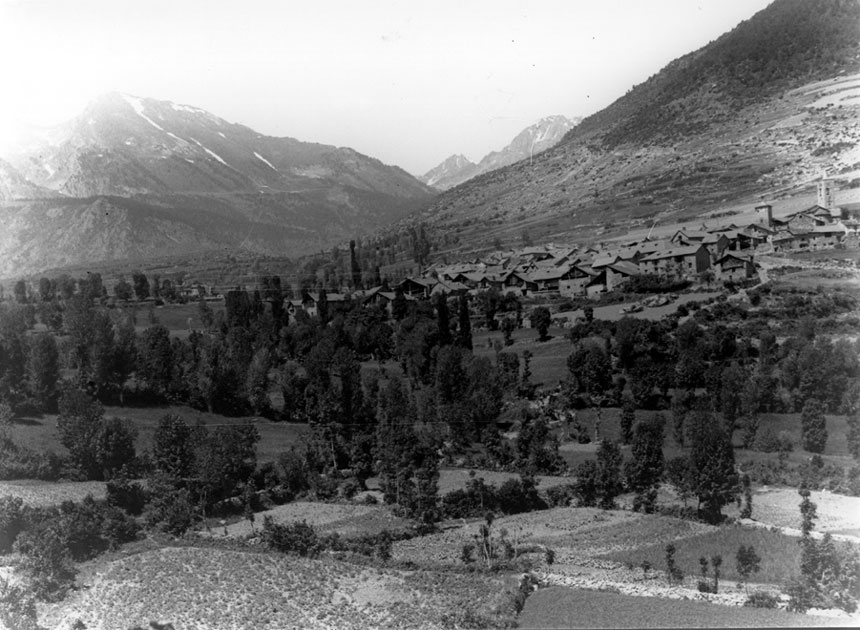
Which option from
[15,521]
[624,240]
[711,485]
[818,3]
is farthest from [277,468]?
[818,3]

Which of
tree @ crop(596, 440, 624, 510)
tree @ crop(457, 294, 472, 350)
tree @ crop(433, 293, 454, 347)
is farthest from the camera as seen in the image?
tree @ crop(457, 294, 472, 350)

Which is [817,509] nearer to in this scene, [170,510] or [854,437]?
[854,437]

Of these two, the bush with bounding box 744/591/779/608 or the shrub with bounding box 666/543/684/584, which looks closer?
the bush with bounding box 744/591/779/608

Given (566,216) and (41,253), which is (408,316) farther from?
(41,253)

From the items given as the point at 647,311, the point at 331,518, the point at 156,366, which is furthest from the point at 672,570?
the point at 156,366

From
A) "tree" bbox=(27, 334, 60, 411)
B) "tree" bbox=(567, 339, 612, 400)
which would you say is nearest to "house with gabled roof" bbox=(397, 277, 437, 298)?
"tree" bbox=(567, 339, 612, 400)

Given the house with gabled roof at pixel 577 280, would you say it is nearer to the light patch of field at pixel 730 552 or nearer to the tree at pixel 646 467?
the tree at pixel 646 467

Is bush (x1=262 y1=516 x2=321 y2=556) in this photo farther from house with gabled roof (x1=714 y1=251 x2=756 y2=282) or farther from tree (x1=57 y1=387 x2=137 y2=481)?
house with gabled roof (x1=714 y1=251 x2=756 y2=282)
